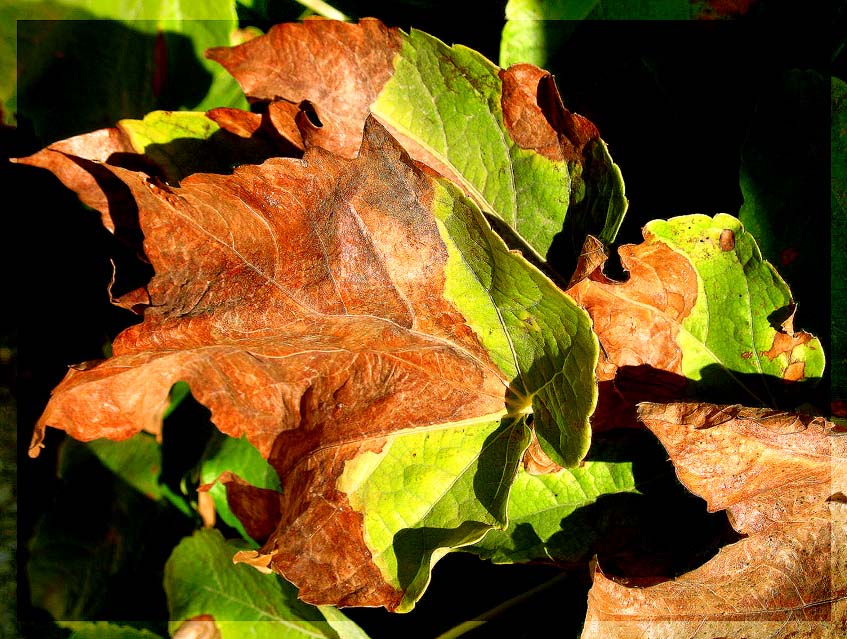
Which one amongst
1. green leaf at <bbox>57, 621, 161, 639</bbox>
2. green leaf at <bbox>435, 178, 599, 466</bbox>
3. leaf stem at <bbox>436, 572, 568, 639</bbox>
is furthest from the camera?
green leaf at <bbox>57, 621, 161, 639</bbox>

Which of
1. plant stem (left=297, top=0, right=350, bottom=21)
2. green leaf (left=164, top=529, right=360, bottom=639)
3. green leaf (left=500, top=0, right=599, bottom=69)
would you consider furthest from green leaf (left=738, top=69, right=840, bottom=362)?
green leaf (left=164, top=529, right=360, bottom=639)

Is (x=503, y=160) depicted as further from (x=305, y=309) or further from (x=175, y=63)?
(x=175, y=63)

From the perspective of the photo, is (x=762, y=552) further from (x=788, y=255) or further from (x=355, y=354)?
(x=355, y=354)

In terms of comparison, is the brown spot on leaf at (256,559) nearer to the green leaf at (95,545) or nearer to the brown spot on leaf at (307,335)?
the brown spot on leaf at (307,335)

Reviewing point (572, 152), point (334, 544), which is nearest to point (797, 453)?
point (572, 152)

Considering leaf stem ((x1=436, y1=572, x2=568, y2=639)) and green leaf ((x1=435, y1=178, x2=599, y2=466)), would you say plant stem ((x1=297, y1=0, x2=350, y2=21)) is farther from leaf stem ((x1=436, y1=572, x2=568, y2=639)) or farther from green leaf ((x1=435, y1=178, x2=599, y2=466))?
leaf stem ((x1=436, y1=572, x2=568, y2=639))

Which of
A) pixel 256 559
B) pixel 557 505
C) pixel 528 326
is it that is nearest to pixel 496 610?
pixel 557 505

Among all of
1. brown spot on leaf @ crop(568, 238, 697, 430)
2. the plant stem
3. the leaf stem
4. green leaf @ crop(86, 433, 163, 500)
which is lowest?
green leaf @ crop(86, 433, 163, 500)
